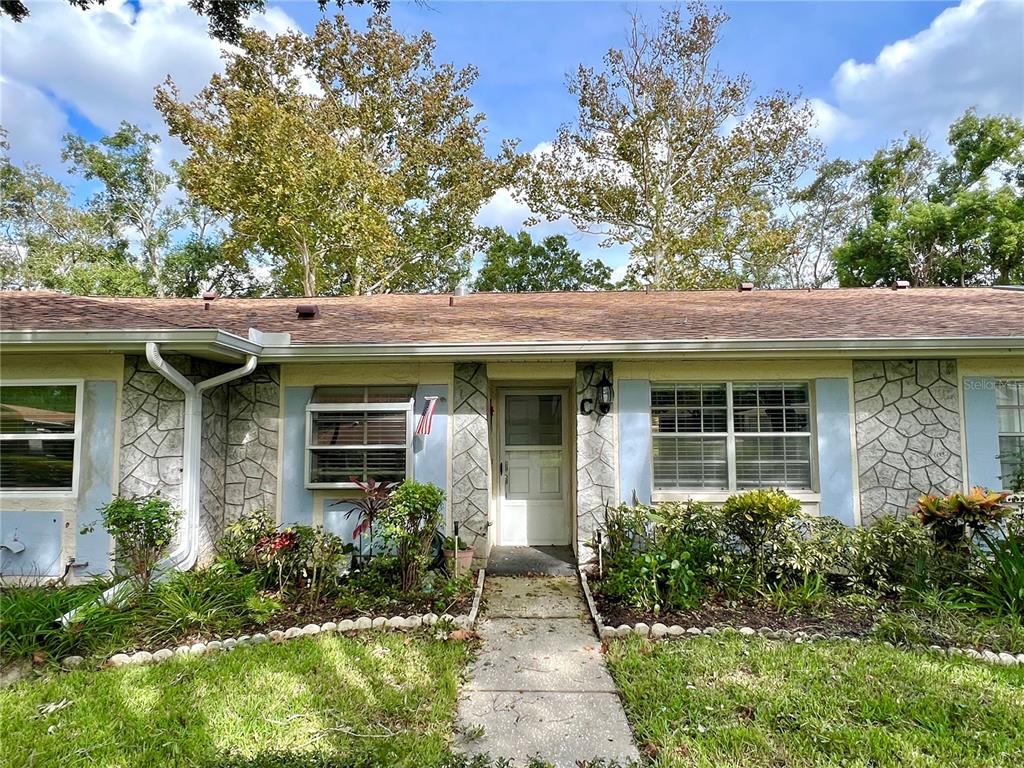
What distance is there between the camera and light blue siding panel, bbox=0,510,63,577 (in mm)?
5234

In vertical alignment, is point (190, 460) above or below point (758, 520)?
above

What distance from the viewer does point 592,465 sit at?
19.1 ft

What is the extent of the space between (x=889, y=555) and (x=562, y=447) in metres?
3.51

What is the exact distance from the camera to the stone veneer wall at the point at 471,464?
19.2ft

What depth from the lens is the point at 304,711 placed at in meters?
3.20

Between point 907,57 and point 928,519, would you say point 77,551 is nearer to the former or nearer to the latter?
point 928,519

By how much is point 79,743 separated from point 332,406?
3402 millimetres

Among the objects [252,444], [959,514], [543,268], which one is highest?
[543,268]

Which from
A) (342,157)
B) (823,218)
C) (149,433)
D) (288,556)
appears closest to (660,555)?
(288,556)

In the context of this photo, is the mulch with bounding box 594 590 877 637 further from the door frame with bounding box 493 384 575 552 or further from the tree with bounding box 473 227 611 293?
the tree with bounding box 473 227 611 293

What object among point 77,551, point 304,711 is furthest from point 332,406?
point 304,711

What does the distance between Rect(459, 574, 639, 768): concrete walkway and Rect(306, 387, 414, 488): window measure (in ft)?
6.02

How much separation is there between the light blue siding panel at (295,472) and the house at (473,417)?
0.05 feet

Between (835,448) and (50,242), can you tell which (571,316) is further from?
(50,242)
